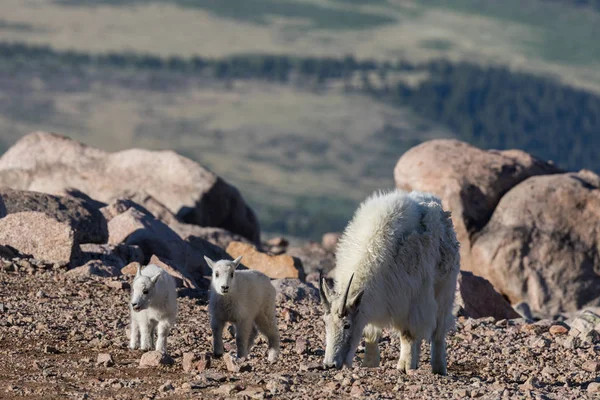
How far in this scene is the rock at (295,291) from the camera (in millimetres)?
19766

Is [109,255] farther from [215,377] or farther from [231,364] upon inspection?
[215,377]

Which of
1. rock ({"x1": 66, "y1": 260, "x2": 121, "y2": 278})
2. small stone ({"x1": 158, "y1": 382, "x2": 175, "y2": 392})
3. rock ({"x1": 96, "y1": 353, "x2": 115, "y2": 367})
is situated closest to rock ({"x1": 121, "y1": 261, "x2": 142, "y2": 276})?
rock ({"x1": 66, "y1": 260, "x2": 121, "y2": 278})

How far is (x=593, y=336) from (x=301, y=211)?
115339 millimetres

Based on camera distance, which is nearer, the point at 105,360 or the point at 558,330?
the point at 105,360

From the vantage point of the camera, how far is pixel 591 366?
16.2 metres

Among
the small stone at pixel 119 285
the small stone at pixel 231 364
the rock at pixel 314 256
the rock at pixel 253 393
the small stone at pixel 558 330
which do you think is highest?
the rock at pixel 253 393

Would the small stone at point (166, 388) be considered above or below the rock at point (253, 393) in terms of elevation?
below

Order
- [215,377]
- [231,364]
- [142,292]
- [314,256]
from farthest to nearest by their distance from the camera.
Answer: [314,256] < [142,292] < [231,364] < [215,377]

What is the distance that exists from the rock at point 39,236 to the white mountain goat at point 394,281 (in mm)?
6694

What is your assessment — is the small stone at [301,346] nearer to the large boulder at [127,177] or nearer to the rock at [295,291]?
the rock at [295,291]

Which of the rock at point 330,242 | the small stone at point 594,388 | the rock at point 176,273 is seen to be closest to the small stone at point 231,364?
the small stone at point 594,388

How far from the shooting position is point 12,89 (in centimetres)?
18425

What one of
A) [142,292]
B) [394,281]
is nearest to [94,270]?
[142,292]

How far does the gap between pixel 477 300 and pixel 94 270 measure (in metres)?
7.18
